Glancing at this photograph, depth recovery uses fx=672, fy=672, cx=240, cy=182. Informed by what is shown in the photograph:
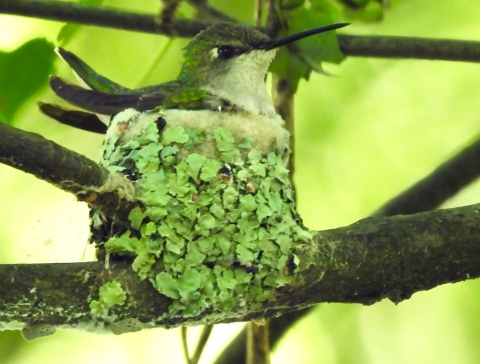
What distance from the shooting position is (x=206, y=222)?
171cm

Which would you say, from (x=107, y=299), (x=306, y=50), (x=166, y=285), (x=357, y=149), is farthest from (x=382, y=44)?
(x=107, y=299)

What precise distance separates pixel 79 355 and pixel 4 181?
899 millimetres

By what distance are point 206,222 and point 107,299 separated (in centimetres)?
37

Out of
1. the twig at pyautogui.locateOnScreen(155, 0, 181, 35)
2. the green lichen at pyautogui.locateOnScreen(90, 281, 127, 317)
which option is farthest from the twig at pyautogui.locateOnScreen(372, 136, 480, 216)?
the green lichen at pyautogui.locateOnScreen(90, 281, 127, 317)

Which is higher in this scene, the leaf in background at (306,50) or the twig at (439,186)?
the leaf in background at (306,50)

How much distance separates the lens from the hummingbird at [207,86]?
6.91ft

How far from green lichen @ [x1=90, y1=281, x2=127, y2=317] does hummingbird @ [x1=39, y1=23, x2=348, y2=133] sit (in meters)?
0.76

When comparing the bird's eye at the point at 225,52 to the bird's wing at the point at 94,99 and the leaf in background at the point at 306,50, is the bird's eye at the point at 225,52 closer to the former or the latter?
the leaf in background at the point at 306,50

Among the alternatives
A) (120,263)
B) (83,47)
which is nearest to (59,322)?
(120,263)

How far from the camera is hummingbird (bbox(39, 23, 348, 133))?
6.91 feet

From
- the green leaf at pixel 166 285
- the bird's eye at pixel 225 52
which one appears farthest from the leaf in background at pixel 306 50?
the green leaf at pixel 166 285

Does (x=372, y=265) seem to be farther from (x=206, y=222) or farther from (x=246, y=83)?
(x=246, y=83)

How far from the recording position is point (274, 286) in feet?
5.41

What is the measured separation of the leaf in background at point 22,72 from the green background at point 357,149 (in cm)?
92
